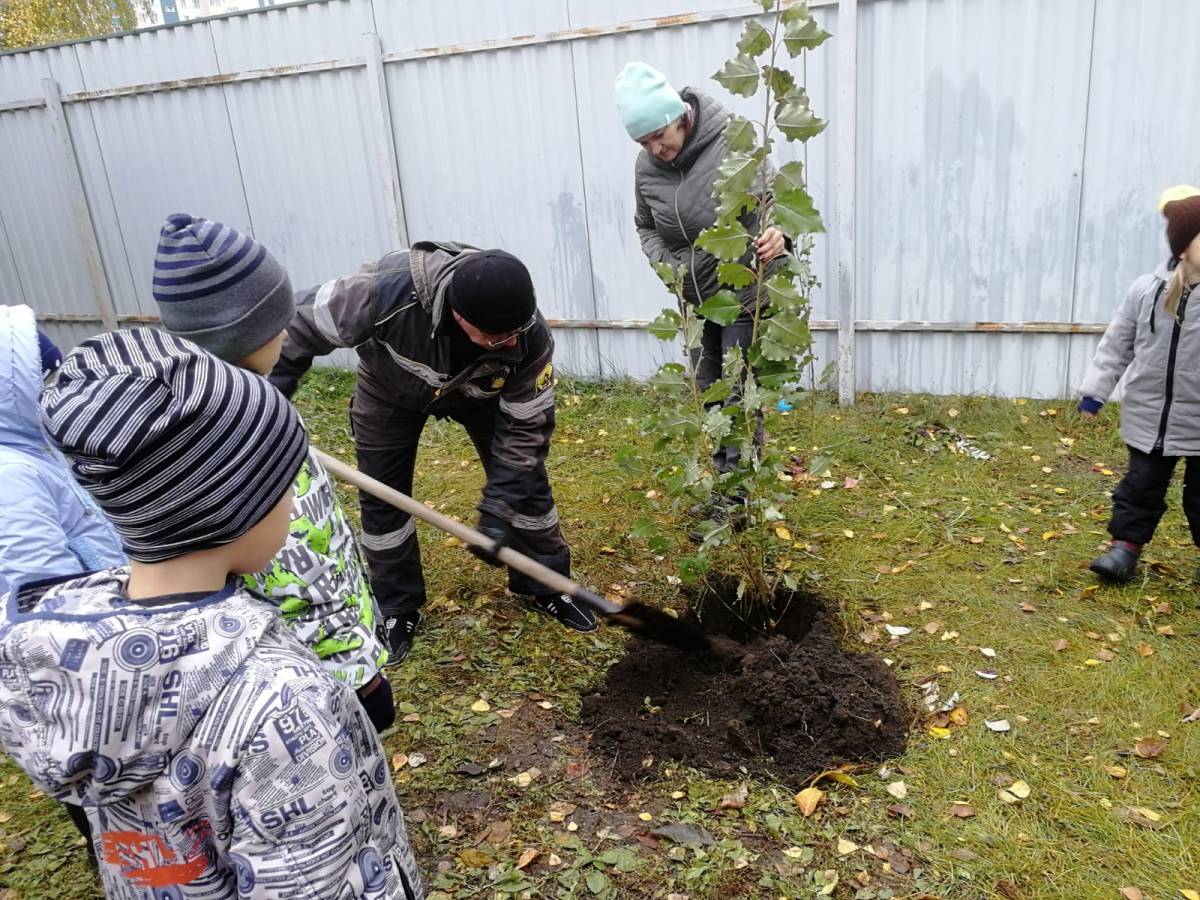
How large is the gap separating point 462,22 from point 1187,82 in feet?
13.7

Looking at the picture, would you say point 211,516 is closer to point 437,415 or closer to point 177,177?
point 437,415

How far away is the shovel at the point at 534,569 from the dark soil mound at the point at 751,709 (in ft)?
0.86

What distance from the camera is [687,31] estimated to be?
5141 mm

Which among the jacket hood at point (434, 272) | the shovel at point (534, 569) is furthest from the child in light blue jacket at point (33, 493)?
the jacket hood at point (434, 272)

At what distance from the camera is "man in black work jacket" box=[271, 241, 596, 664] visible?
8.52 feet

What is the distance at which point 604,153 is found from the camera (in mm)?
5609

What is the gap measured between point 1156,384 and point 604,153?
11.6 feet

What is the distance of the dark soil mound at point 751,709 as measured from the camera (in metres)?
2.68

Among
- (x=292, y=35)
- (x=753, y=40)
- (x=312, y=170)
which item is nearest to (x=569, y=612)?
(x=753, y=40)

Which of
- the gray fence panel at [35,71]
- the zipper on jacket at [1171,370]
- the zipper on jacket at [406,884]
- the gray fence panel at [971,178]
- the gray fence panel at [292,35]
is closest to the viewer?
the zipper on jacket at [406,884]

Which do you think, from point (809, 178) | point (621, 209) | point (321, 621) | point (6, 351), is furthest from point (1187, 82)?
point (6, 351)

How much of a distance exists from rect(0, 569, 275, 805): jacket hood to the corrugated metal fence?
470 centimetres

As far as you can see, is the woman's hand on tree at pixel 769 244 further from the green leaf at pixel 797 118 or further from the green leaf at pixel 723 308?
the green leaf at pixel 797 118

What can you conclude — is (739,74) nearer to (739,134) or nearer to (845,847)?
(739,134)
